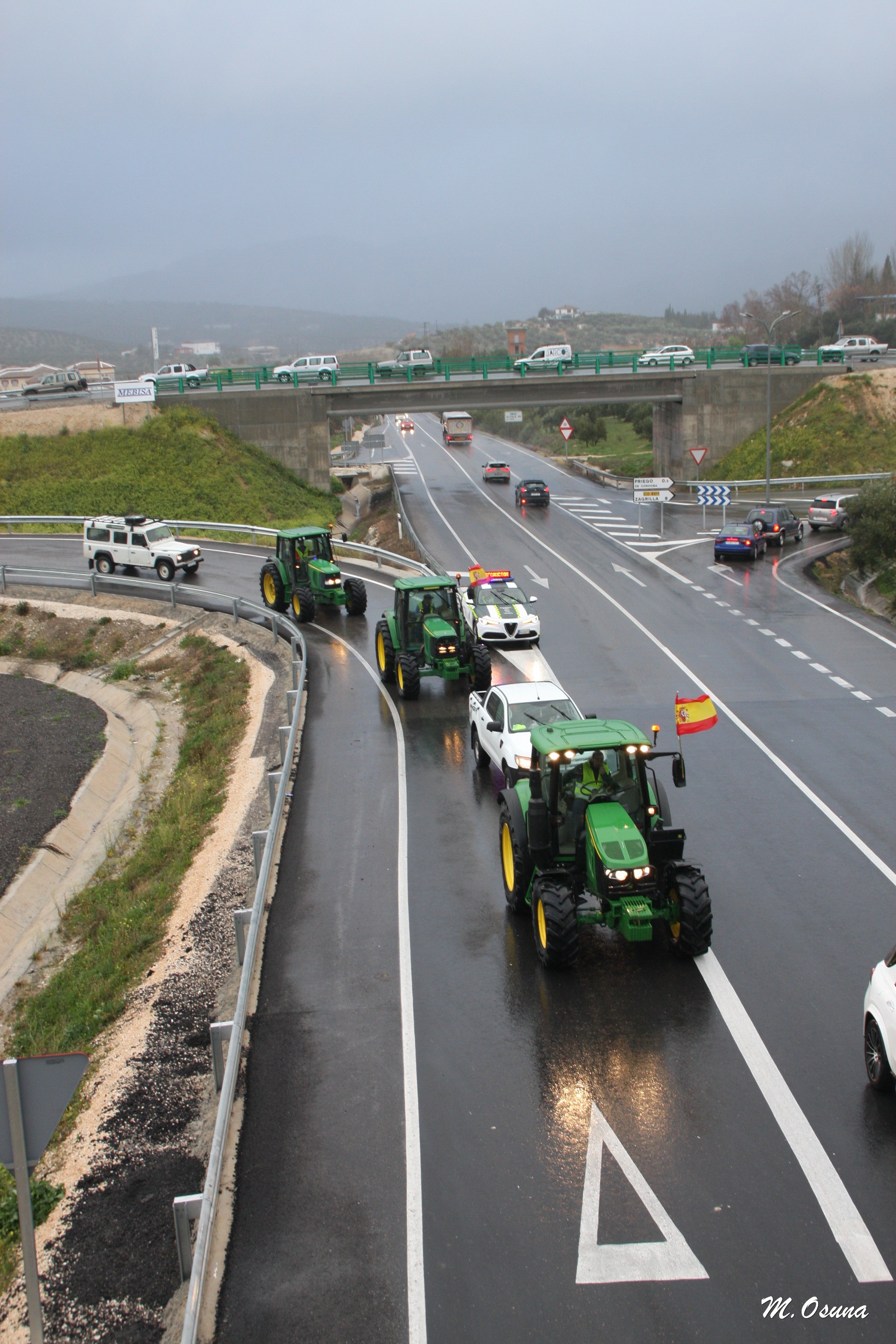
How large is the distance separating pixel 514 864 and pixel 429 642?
34.8ft

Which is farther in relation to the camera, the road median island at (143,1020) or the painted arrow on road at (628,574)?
the painted arrow on road at (628,574)

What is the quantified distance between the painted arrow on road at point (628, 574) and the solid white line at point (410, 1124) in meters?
20.3

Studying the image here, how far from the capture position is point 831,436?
2162 inches

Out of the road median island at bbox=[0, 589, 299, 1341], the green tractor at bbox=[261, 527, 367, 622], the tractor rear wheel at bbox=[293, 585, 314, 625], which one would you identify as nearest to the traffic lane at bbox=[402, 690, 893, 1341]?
the road median island at bbox=[0, 589, 299, 1341]

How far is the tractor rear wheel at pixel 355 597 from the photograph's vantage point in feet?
102

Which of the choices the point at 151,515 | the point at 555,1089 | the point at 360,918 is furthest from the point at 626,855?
the point at 151,515

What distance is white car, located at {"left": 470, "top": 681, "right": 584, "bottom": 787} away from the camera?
16281 mm

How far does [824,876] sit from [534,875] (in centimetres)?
425

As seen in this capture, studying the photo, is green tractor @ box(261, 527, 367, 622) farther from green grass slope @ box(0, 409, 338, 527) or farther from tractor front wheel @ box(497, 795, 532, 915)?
green grass slope @ box(0, 409, 338, 527)

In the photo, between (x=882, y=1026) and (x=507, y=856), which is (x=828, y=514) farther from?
(x=882, y=1026)

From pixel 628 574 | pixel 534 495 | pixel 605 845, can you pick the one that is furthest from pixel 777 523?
pixel 605 845

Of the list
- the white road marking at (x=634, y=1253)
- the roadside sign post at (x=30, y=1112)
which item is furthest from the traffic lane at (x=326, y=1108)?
the roadside sign post at (x=30, y=1112)

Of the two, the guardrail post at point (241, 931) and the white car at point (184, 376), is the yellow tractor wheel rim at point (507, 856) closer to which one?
the guardrail post at point (241, 931)

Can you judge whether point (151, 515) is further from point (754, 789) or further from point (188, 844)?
point (754, 789)
